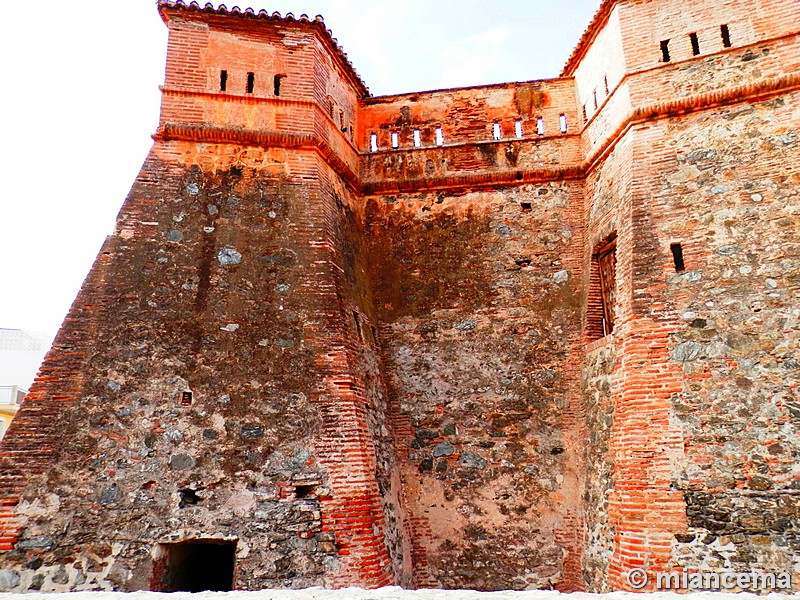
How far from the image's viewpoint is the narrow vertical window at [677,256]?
6738 millimetres

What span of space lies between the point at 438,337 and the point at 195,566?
448cm

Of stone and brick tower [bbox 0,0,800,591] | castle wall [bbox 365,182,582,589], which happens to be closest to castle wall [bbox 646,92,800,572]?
stone and brick tower [bbox 0,0,800,591]

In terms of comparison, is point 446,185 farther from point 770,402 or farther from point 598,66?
A: point 770,402

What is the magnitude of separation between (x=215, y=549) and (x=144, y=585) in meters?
1.31

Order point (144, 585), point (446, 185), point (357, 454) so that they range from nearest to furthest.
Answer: point (144, 585) → point (357, 454) → point (446, 185)

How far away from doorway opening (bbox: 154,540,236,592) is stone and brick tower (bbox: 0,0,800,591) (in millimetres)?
43

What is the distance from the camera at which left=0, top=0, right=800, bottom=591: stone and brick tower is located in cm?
590

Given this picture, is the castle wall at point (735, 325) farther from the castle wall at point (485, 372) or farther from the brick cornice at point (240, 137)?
the brick cornice at point (240, 137)

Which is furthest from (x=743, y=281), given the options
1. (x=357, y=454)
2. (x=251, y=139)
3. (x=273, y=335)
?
(x=251, y=139)

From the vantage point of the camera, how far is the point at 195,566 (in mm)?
6711

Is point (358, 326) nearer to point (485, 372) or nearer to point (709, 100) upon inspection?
point (485, 372)

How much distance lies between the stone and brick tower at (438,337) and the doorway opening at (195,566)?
0.04 m

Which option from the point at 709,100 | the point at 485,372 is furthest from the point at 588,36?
the point at 485,372

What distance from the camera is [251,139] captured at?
8016 mm
